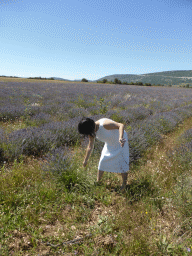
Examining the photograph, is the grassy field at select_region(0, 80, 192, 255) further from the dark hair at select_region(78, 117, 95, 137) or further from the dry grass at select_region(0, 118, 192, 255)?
the dark hair at select_region(78, 117, 95, 137)

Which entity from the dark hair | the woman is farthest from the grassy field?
the dark hair

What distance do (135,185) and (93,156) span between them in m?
1.17

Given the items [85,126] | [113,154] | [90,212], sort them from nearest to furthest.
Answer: [85,126]
[90,212]
[113,154]

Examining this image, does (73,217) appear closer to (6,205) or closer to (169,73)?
(6,205)

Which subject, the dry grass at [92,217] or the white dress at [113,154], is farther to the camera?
the white dress at [113,154]

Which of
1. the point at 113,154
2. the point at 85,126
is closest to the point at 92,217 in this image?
the point at 113,154

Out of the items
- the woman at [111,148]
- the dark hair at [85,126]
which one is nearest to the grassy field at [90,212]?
the woman at [111,148]

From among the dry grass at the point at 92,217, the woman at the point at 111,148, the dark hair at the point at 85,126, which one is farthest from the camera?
the woman at the point at 111,148

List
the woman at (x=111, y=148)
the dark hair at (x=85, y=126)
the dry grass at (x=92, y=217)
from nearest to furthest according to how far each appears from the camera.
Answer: the dry grass at (x=92, y=217)
the dark hair at (x=85, y=126)
the woman at (x=111, y=148)

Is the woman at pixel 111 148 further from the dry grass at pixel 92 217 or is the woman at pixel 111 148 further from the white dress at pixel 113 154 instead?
the dry grass at pixel 92 217

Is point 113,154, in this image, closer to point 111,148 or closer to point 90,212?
point 111,148

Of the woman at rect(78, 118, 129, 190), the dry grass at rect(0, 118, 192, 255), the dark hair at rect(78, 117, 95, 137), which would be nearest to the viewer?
the dry grass at rect(0, 118, 192, 255)

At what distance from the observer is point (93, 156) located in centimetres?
320

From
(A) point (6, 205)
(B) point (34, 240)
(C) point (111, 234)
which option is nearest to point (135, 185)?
(C) point (111, 234)
